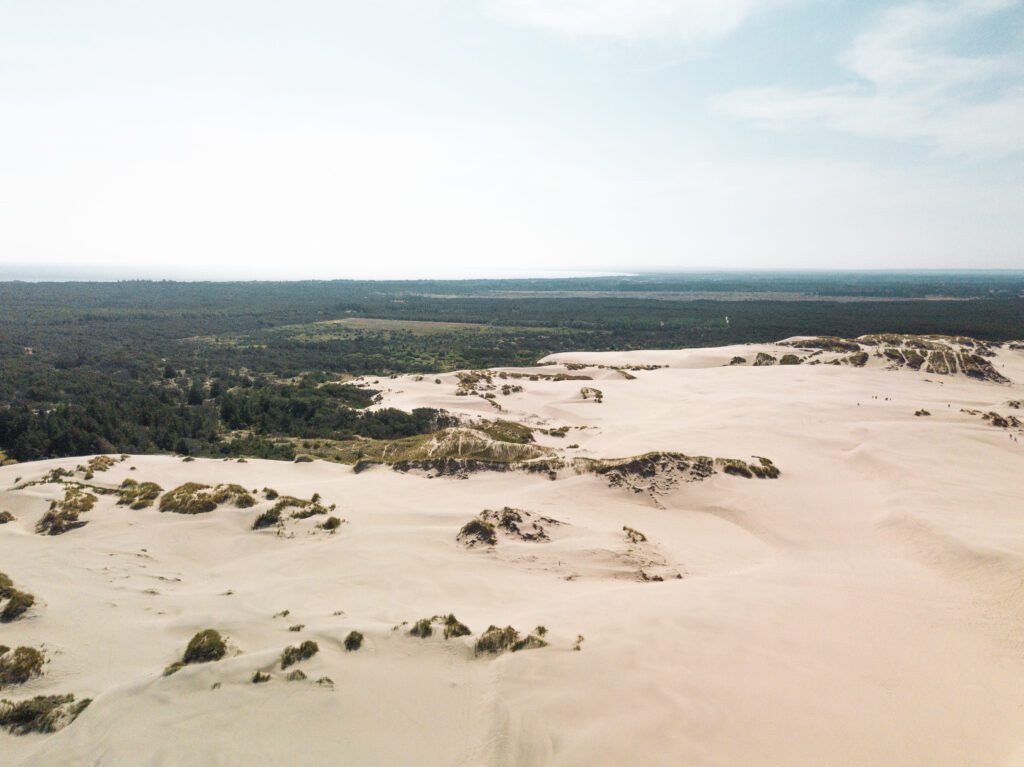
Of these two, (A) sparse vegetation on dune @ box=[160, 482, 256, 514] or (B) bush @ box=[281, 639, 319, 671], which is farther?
(A) sparse vegetation on dune @ box=[160, 482, 256, 514]

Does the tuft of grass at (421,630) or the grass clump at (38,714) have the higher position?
the grass clump at (38,714)

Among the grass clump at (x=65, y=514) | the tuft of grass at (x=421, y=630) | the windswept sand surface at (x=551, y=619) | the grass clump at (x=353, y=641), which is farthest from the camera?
the grass clump at (x=65, y=514)

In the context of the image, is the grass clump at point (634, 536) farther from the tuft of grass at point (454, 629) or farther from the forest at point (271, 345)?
the forest at point (271, 345)

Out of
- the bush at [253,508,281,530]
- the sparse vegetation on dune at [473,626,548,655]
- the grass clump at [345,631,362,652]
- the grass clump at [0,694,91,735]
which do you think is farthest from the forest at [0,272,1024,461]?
the sparse vegetation on dune at [473,626,548,655]

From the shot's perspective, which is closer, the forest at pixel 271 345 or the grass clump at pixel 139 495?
the grass clump at pixel 139 495

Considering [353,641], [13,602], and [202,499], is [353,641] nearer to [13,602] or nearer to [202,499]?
[13,602]

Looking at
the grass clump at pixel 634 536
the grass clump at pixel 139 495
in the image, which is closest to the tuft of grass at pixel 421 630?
the grass clump at pixel 634 536

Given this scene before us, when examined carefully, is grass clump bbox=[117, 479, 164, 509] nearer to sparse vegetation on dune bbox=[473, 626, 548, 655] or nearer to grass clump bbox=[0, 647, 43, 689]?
grass clump bbox=[0, 647, 43, 689]
